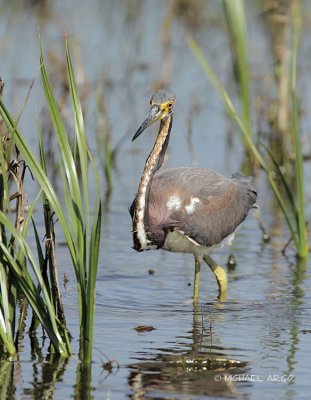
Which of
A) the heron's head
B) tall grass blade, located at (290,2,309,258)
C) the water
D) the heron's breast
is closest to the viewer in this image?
the water

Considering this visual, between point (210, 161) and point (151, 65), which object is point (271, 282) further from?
→ point (151, 65)

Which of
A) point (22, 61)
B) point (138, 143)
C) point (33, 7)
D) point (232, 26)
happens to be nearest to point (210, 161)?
point (138, 143)

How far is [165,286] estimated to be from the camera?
711cm

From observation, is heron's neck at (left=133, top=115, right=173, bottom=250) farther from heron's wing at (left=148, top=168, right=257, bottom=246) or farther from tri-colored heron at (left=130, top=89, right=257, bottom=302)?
heron's wing at (left=148, top=168, right=257, bottom=246)

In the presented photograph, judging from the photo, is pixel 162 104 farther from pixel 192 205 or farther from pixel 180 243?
pixel 180 243

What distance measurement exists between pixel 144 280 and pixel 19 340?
2.06 m

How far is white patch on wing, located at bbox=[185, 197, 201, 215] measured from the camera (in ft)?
22.3

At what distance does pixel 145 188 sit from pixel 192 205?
0.64m

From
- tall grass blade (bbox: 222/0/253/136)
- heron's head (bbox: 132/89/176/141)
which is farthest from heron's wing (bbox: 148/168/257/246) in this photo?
tall grass blade (bbox: 222/0/253/136)

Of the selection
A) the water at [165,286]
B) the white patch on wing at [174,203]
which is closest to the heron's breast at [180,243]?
the white patch on wing at [174,203]

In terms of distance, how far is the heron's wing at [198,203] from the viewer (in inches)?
263

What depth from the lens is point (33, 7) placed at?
14820mm

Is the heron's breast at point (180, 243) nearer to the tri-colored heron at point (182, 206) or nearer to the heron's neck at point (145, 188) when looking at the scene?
the tri-colored heron at point (182, 206)

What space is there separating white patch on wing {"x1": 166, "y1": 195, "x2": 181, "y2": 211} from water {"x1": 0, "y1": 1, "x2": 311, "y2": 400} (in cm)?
62
